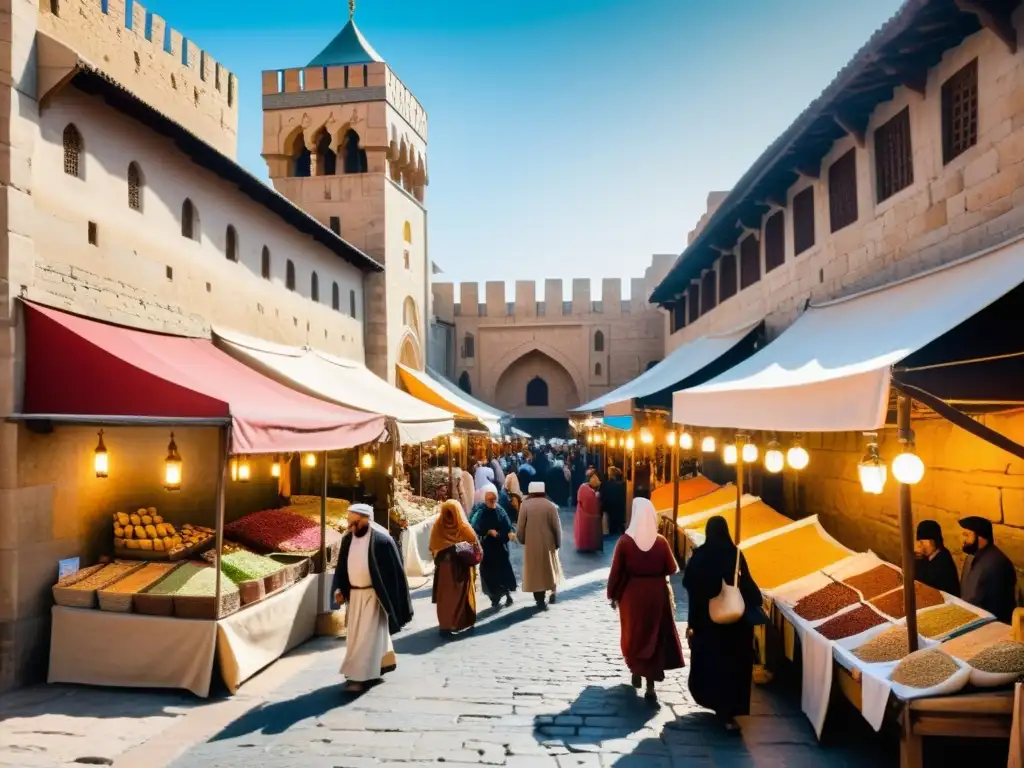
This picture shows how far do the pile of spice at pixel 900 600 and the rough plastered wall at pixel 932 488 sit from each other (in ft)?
4.56

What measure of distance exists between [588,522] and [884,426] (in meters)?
7.54

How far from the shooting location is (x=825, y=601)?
5.77 meters

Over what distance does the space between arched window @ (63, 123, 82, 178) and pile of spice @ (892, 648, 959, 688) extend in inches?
291

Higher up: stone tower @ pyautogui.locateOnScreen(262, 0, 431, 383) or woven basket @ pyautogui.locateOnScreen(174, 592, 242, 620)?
stone tower @ pyautogui.locateOnScreen(262, 0, 431, 383)

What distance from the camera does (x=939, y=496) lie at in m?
7.52

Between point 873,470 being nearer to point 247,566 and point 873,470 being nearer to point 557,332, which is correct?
point 247,566

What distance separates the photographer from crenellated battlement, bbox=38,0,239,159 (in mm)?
8391

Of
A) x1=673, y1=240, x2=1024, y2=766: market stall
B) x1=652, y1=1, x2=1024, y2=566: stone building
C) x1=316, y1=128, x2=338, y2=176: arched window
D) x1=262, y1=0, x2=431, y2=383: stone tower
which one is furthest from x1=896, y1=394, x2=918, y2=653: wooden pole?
x1=316, y1=128, x2=338, y2=176: arched window

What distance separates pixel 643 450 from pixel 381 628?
12.3 meters

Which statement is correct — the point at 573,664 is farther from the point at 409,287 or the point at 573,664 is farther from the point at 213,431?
the point at 409,287

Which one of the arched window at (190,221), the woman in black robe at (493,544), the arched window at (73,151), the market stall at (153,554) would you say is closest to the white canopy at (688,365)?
the woman in black robe at (493,544)

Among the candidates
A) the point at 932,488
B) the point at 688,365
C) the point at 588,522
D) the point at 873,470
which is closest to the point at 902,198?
the point at 932,488

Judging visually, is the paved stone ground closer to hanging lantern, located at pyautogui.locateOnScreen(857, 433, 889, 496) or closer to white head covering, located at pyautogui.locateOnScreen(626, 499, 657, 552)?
white head covering, located at pyautogui.locateOnScreen(626, 499, 657, 552)

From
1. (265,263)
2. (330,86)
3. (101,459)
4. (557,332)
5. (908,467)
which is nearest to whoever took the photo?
(908,467)
